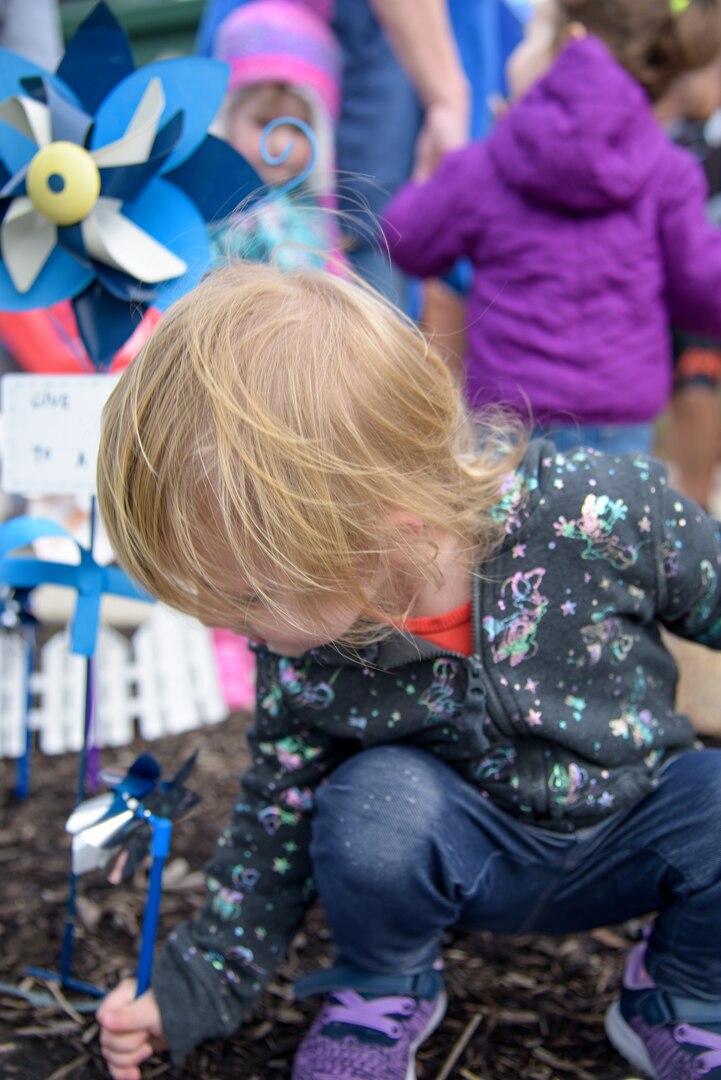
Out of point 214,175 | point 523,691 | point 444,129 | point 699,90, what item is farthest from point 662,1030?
point 444,129

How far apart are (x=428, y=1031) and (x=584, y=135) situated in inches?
52.9

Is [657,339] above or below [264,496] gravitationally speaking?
above

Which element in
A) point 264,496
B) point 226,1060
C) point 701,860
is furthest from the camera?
point 226,1060

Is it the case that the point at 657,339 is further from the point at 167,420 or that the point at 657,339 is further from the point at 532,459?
the point at 167,420

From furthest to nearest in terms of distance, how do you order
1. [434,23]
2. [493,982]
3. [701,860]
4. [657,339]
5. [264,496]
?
[434,23], [657,339], [493,982], [701,860], [264,496]

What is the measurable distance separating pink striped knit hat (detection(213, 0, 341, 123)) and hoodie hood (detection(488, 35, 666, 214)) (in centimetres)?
74

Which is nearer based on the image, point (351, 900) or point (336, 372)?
point (336, 372)

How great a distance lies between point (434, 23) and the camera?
7.07 feet

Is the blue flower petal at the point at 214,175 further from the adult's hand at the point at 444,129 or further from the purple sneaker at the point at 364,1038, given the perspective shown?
the adult's hand at the point at 444,129

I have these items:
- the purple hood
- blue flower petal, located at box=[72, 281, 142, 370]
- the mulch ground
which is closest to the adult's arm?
the purple hood

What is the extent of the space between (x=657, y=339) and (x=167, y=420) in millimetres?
1278

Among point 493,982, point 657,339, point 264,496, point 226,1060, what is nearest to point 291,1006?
point 226,1060

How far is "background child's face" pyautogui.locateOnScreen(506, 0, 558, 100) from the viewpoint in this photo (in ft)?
6.21

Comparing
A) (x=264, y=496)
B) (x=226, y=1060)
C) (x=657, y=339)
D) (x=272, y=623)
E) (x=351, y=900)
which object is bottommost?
(x=226, y=1060)
